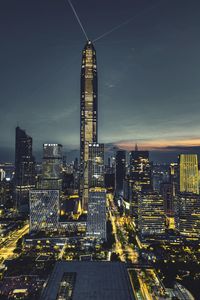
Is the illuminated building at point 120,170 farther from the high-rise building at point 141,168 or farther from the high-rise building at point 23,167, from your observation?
the high-rise building at point 23,167

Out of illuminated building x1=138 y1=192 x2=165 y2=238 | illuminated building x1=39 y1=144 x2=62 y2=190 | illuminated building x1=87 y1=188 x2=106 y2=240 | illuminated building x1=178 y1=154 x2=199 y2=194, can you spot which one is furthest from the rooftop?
illuminated building x1=39 y1=144 x2=62 y2=190

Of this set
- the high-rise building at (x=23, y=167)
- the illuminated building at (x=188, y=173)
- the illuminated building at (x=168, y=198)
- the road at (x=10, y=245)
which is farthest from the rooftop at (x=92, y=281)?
the high-rise building at (x=23, y=167)

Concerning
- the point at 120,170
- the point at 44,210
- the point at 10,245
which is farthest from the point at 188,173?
the point at 10,245

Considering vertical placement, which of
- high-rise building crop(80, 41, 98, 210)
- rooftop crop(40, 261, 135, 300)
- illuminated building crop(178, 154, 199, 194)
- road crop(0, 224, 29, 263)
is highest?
high-rise building crop(80, 41, 98, 210)

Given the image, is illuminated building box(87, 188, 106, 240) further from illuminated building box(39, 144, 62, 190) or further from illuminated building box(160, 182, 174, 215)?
illuminated building box(39, 144, 62, 190)

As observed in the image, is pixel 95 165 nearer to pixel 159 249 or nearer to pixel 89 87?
pixel 89 87

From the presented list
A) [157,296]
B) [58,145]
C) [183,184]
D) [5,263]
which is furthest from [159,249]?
[58,145]

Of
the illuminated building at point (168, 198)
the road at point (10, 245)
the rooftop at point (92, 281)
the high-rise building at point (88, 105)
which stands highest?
the high-rise building at point (88, 105)
